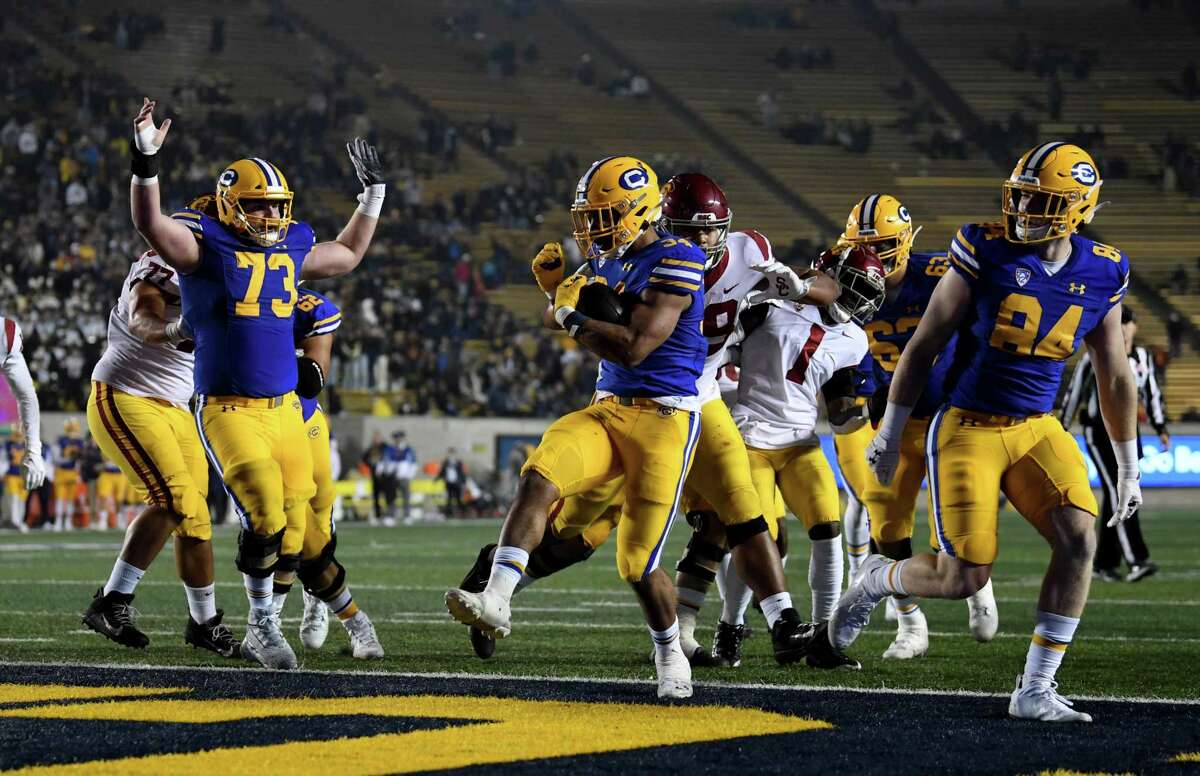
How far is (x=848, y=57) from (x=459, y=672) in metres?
35.0

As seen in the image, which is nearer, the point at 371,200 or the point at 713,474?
the point at 713,474

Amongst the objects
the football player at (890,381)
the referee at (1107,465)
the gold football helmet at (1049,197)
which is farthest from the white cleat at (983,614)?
the referee at (1107,465)

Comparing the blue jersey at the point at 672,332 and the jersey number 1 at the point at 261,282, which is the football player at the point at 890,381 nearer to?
the blue jersey at the point at 672,332

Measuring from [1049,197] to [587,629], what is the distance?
3.75 metres

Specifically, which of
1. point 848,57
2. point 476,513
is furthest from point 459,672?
point 848,57

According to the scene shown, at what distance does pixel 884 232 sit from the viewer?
7.40m

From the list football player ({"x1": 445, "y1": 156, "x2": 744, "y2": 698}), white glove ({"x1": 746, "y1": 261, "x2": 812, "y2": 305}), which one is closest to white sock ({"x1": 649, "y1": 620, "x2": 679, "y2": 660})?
football player ({"x1": 445, "y1": 156, "x2": 744, "y2": 698})

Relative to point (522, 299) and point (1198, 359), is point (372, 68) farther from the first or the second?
point (1198, 359)

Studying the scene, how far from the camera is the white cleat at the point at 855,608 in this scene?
611cm

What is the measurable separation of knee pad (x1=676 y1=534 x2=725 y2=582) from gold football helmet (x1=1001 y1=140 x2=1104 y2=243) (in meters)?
2.12

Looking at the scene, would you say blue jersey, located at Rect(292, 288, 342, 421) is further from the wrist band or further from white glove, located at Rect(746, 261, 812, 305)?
white glove, located at Rect(746, 261, 812, 305)

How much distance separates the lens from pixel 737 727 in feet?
15.5

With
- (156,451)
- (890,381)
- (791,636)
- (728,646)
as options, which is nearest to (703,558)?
(728,646)

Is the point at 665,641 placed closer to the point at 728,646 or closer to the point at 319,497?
the point at 728,646
